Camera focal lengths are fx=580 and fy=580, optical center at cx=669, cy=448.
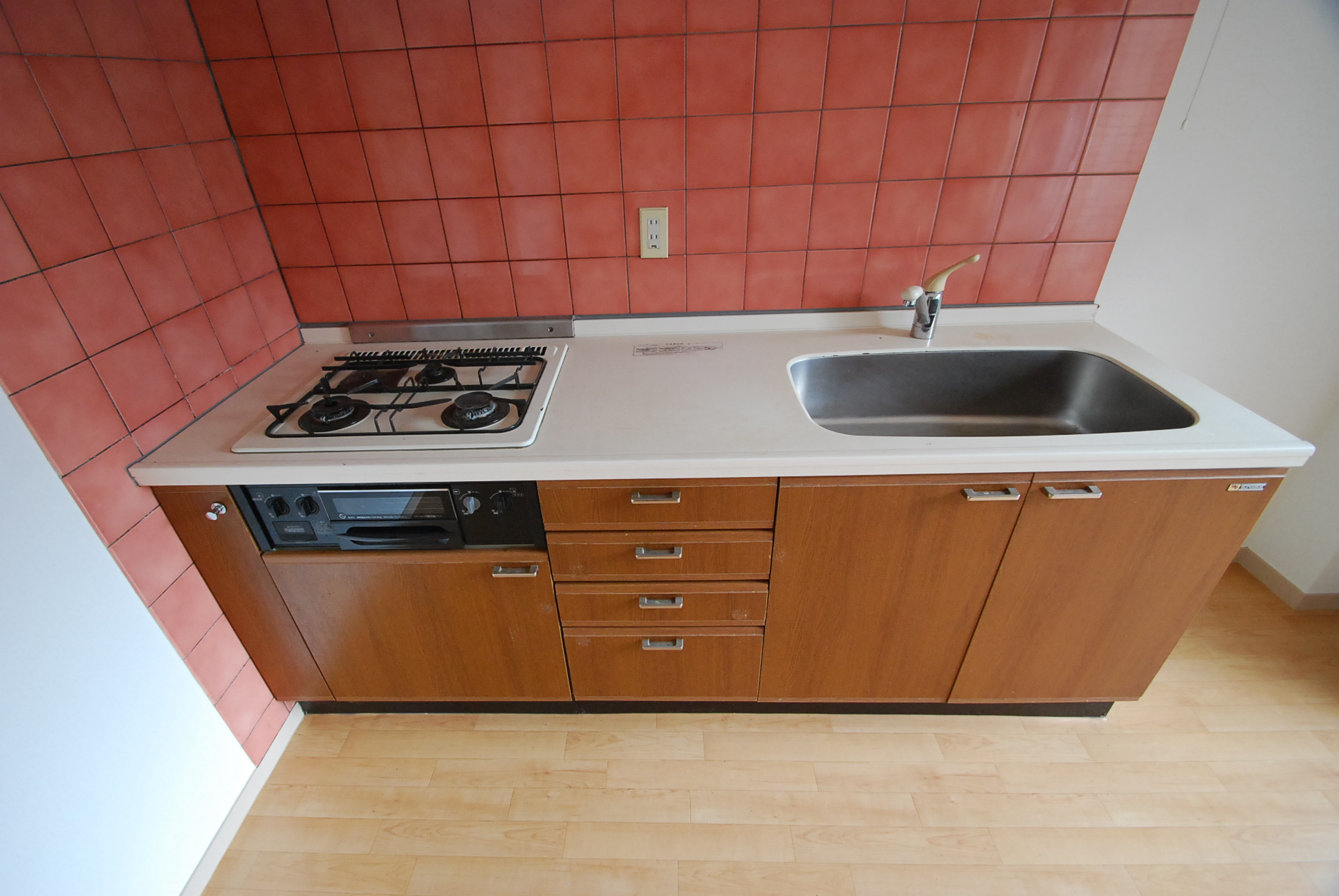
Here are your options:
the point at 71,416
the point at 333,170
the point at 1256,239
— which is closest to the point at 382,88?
the point at 333,170

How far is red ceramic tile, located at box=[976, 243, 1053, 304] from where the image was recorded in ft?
4.89

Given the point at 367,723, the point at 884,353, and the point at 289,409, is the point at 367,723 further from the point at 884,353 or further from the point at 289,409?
the point at 884,353

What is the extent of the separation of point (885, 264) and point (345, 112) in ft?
4.47

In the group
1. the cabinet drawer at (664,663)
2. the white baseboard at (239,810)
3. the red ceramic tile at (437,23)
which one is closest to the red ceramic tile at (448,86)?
the red ceramic tile at (437,23)

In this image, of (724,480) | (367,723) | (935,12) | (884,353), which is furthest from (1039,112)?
(367,723)

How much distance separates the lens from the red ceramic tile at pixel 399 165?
1382 millimetres

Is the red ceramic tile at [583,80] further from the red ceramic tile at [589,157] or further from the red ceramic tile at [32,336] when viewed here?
the red ceramic tile at [32,336]

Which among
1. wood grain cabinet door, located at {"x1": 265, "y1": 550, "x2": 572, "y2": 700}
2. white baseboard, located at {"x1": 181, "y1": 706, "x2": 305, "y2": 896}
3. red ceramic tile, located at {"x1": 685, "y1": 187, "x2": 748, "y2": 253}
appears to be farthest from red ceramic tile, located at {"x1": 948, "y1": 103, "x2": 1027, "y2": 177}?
white baseboard, located at {"x1": 181, "y1": 706, "x2": 305, "y2": 896}

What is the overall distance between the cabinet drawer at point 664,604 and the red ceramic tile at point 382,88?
116 centimetres

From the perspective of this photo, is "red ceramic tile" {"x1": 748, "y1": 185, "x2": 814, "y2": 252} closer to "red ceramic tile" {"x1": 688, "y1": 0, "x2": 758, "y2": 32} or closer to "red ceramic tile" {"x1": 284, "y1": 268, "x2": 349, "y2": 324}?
"red ceramic tile" {"x1": 688, "y1": 0, "x2": 758, "y2": 32}

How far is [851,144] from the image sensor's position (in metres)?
1.37

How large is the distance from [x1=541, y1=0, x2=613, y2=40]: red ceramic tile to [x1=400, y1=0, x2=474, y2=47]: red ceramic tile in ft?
0.57

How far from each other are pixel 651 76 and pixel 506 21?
33cm

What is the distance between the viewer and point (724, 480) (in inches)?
43.7
